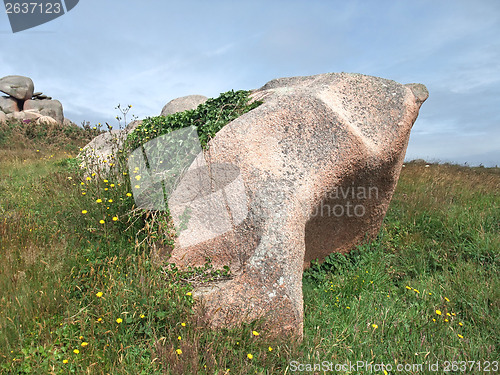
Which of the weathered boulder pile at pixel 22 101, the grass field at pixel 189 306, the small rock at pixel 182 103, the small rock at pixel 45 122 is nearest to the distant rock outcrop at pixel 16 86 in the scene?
the weathered boulder pile at pixel 22 101

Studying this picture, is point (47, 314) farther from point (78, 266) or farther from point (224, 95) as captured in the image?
point (224, 95)

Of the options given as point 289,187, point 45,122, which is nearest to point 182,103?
point 289,187

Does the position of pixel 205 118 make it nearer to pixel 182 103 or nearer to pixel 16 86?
pixel 182 103

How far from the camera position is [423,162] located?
14352mm

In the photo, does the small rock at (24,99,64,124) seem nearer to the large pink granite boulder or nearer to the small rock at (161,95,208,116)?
the small rock at (161,95,208,116)

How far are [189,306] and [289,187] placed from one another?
1.58m

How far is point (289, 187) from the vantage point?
388 cm

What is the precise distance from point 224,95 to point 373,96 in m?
2.16

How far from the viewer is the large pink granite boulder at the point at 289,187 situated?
341 cm

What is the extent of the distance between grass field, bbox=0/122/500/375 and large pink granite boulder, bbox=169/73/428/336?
12.1 inches

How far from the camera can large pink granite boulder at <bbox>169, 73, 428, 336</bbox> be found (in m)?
3.41

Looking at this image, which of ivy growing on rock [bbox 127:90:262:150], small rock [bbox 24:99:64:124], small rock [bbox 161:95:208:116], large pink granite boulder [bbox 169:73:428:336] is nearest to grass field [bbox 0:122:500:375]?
large pink granite boulder [bbox 169:73:428:336]

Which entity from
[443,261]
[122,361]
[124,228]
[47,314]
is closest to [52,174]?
[124,228]

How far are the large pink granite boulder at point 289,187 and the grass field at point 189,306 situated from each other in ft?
1.01
